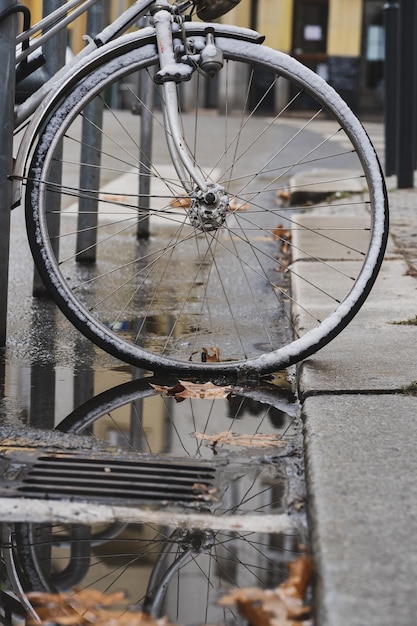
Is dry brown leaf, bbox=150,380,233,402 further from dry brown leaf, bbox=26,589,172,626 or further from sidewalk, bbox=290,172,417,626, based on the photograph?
dry brown leaf, bbox=26,589,172,626

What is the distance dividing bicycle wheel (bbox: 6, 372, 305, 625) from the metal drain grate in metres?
0.02

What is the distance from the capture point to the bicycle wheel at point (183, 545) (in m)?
1.77

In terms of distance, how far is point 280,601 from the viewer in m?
1.70

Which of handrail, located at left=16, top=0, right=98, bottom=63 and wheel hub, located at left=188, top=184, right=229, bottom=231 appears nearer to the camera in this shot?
wheel hub, located at left=188, top=184, right=229, bottom=231

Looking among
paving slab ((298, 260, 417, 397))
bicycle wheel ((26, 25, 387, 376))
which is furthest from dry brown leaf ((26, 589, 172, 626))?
bicycle wheel ((26, 25, 387, 376))

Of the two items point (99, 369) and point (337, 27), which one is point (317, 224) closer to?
point (99, 369)

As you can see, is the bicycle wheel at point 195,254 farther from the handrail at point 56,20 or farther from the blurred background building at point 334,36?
the blurred background building at point 334,36

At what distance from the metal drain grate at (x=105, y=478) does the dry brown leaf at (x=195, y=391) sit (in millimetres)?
487

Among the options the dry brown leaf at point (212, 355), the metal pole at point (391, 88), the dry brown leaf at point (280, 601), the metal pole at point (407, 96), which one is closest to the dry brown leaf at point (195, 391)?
the dry brown leaf at point (212, 355)

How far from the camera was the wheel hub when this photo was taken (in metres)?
2.87

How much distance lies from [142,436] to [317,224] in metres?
3.27

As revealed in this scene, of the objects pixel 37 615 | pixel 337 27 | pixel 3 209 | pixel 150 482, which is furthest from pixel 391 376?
pixel 337 27

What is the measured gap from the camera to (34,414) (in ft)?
8.89

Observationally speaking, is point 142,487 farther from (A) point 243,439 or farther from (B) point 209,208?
(B) point 209,208
